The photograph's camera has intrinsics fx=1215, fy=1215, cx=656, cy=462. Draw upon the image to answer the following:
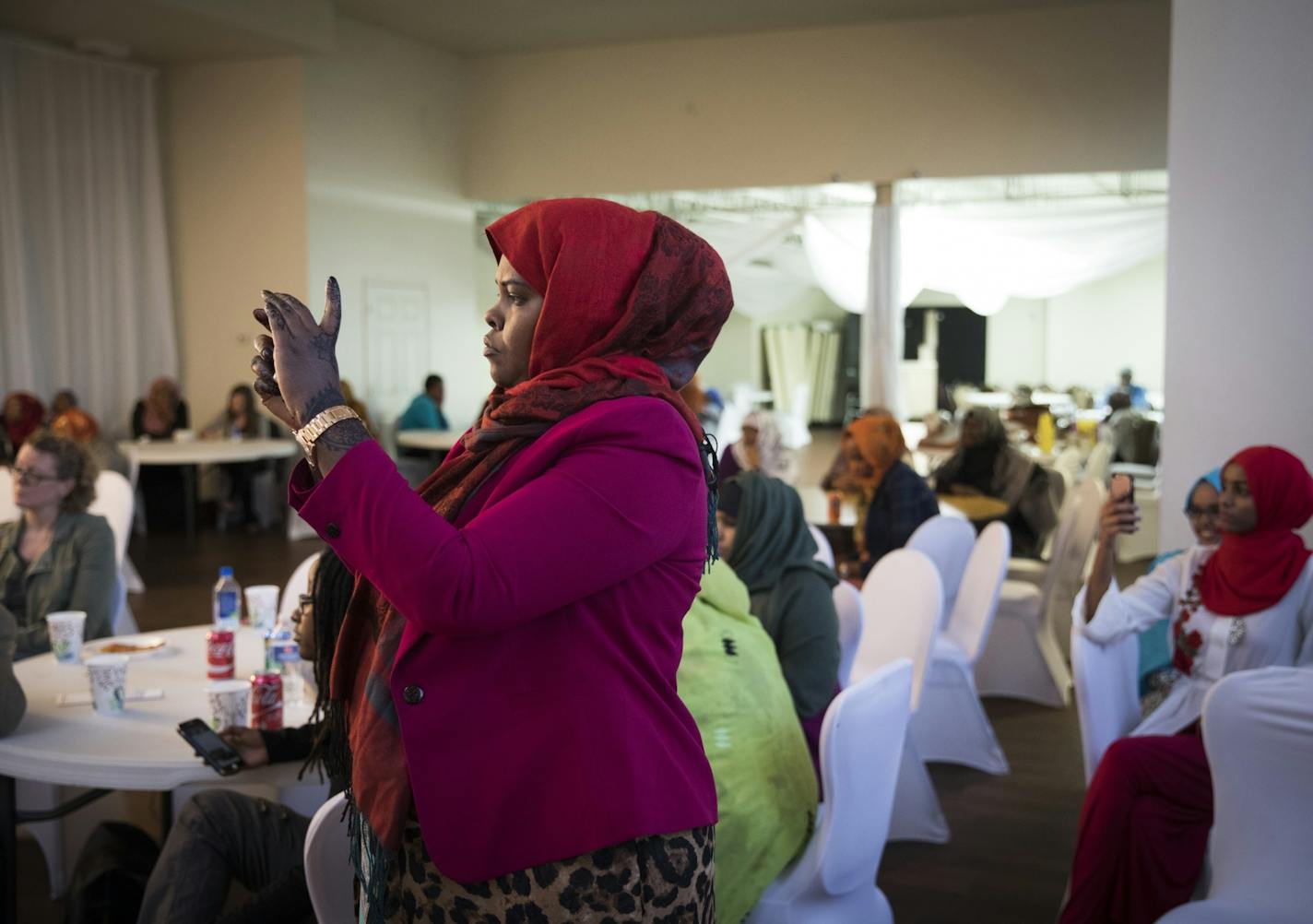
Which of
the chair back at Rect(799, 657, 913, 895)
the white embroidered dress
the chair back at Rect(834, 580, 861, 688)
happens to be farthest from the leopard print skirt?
the chair back at Rect(834, 580, 861, 688)

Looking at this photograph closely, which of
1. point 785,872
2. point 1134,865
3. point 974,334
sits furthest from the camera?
point 974,334

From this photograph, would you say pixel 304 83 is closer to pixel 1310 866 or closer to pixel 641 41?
pixel 641 41

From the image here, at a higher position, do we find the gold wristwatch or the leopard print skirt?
the gold wristwatch

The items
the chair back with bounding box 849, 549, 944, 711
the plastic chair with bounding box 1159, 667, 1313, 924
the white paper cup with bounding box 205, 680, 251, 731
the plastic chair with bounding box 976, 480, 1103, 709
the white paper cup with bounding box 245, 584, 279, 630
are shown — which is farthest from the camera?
the plastic chair with bounding box 976, 480, 1103, 709

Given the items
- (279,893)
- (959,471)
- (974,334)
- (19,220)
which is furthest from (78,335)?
(974,334)

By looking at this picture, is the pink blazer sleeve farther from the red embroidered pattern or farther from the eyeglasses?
the eyeglasses

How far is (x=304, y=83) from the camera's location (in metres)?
10.6

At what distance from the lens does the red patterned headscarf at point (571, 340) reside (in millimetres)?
1349

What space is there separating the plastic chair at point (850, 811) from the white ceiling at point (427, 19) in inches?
335

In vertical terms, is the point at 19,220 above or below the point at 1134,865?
above

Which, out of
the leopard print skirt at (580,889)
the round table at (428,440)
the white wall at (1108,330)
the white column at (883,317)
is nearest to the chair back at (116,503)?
the leopard print skirt at (580,889)

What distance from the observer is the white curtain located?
1004 centimetres

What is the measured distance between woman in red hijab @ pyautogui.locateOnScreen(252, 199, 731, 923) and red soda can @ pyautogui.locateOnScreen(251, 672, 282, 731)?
1.23 meters

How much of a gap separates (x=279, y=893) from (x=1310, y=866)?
183 cm
